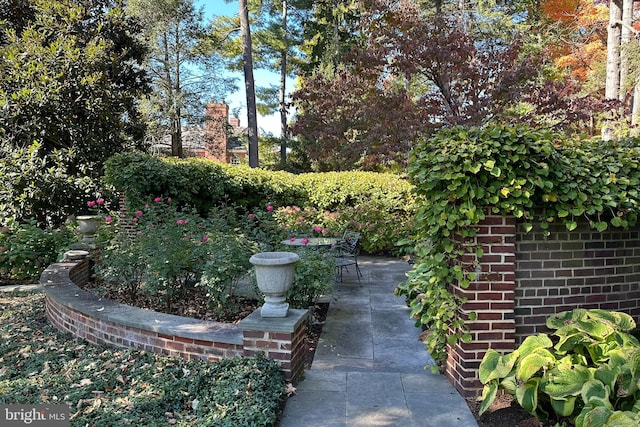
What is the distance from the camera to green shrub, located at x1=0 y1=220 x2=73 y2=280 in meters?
6.70

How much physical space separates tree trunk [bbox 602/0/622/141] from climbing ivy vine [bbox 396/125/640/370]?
7.30 meters

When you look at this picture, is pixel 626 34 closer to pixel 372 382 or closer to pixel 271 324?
pixel 372 382

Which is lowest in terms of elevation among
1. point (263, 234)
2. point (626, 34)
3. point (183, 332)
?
point (183, 332)

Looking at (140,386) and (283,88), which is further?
(283,88)

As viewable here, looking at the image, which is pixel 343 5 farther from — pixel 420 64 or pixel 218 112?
pixel 420 64

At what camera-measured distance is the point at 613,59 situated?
9.20m

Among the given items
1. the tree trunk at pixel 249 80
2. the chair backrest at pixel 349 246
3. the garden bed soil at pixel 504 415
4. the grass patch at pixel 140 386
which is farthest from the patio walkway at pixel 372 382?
the tree trunk at pixel 249 80

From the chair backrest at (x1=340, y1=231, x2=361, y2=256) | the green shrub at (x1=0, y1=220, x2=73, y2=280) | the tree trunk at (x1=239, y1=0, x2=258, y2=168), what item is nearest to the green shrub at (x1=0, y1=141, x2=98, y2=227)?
the green shrub at (x1=0, y1=220, x2=73, y2=280)

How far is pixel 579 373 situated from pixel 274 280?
82.1 inches

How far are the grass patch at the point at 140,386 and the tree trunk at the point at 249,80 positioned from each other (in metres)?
12.7

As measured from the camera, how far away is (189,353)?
3.39 metres

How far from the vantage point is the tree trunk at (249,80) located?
15.5 meters

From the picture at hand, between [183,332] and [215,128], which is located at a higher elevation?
[215,128]

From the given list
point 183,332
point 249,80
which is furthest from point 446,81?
point 249,80
